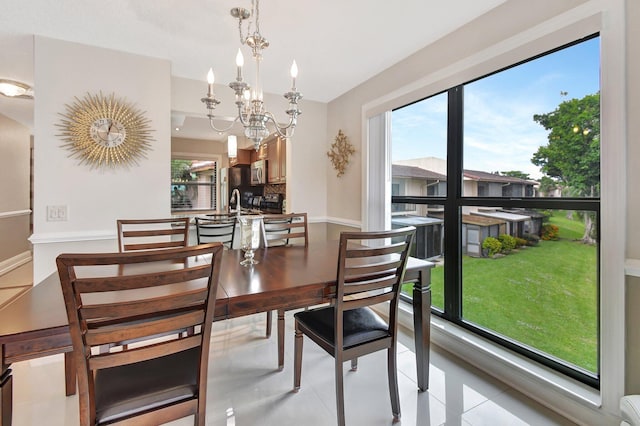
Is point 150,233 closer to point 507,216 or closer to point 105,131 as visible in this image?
point 105,131

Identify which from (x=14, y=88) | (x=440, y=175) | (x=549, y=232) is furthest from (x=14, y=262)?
(x=549, y=232)

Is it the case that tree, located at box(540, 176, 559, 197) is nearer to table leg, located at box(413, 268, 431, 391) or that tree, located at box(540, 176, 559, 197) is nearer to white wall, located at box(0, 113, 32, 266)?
table leg, located at box(413, 268, 431, 391)

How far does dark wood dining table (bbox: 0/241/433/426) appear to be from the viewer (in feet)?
3.27

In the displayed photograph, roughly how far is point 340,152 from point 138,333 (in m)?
3.07

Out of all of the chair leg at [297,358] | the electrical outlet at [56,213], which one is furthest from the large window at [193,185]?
the chair leg at [297,358]

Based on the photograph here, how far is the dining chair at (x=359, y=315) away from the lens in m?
1.49

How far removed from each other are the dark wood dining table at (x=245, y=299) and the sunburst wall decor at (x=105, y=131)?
1386mm

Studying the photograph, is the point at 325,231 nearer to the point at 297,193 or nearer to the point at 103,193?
the point at 297,193

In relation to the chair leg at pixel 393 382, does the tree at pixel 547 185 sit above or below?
above

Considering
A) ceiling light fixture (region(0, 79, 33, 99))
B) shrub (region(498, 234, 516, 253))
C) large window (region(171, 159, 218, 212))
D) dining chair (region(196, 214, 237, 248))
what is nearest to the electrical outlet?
dining chair (region(196, 214, 237, 248))

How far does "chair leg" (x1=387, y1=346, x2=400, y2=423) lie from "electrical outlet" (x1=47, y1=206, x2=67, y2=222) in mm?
2772

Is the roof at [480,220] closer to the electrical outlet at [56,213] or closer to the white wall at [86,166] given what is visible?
the white wall at [86,166]

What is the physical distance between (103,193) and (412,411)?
9.65ft

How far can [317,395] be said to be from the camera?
6.19ft
